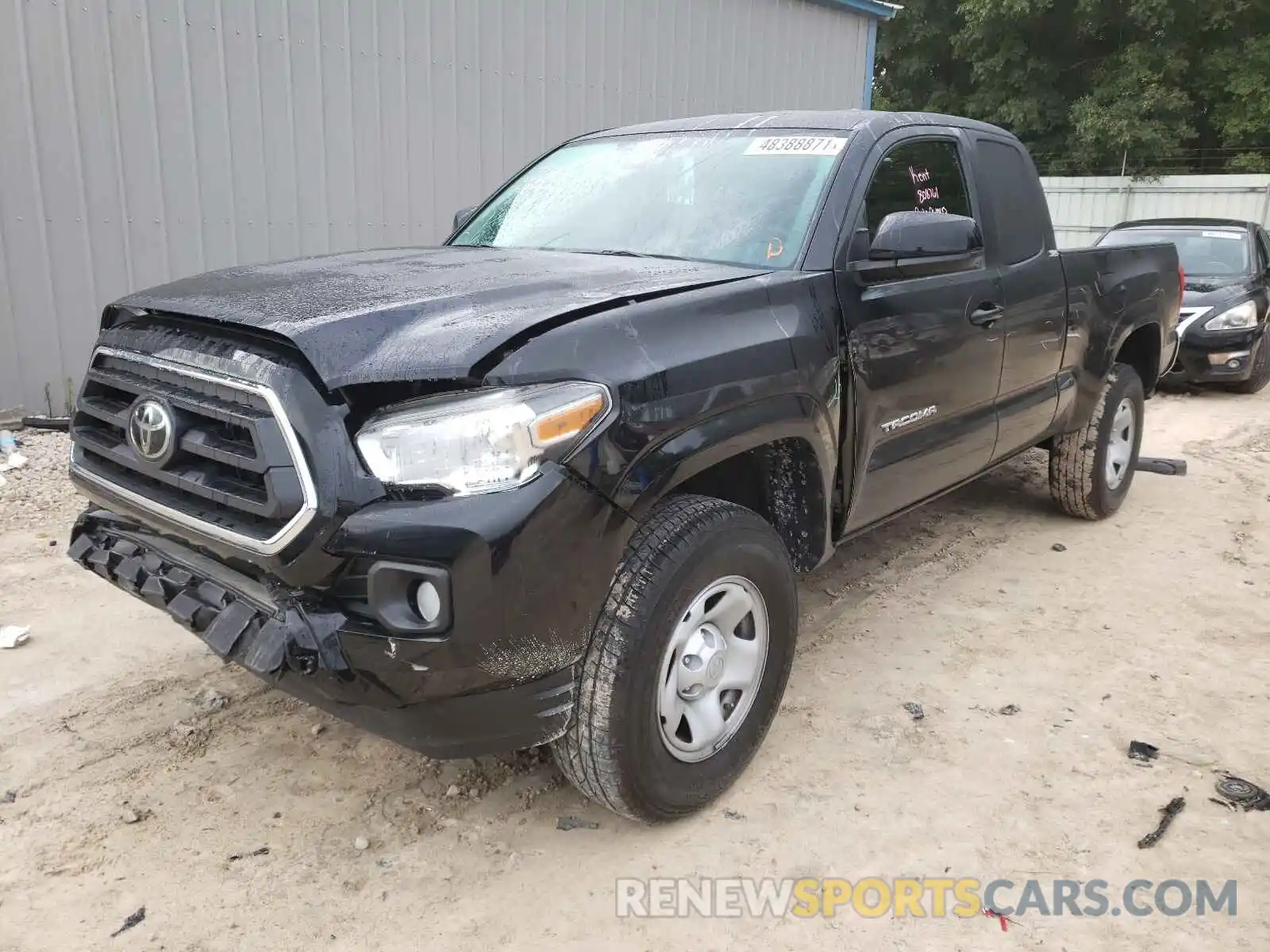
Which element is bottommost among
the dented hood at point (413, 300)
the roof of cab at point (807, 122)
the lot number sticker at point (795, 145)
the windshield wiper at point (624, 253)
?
the dented hood at point (413, 300)

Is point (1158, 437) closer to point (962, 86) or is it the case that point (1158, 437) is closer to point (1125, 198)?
point (1125, 198)

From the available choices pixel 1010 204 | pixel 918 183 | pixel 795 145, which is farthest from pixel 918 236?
pixel 1010 204

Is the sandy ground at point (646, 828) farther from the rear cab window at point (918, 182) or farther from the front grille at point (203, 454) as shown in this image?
the rear cab window at point (918, 182)

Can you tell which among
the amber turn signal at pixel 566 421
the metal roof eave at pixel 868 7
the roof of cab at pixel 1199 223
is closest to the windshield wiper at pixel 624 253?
the amber turn signal at pixel 566 421

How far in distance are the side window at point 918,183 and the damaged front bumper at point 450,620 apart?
1.70 m

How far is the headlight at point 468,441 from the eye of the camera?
2.12m

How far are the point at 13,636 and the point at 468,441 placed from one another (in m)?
2.54

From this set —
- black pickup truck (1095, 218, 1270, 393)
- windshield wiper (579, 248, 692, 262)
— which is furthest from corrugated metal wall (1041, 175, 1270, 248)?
windshield wiper (579, 248, 692, 262)

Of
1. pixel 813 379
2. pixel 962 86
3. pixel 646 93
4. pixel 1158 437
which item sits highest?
pixel 962 86

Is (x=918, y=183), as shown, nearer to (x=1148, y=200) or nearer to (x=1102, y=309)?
(x=1102, y=309)

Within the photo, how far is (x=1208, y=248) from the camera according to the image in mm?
10156

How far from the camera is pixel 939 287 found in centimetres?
352

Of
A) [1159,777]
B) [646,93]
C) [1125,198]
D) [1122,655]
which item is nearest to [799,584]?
[1122,655]

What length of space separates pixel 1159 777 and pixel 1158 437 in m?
5.50
